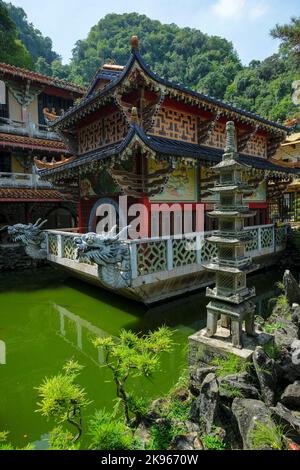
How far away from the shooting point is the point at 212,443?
341 centimetres

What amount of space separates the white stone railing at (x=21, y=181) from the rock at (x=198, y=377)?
15.1 meters

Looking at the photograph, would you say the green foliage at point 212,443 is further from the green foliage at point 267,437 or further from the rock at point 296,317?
the rock at point 296,317

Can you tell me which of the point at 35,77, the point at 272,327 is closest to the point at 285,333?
the point at 272,327

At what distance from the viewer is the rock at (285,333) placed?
5.21 m

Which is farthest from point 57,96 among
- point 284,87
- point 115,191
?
point 284,87

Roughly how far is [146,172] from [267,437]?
7.69 metres

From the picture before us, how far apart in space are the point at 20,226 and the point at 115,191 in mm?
4670

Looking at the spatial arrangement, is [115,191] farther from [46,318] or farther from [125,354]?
[125,354]

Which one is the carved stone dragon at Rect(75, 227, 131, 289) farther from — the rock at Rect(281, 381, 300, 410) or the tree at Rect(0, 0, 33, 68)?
the tree at Rect(0, 0, 33, 68)

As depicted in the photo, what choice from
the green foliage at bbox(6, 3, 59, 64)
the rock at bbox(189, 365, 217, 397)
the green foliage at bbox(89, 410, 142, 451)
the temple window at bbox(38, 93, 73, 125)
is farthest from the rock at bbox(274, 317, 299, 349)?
the green foliage at bbox(6, 3, 59, 64)

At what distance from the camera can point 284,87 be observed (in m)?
48.3

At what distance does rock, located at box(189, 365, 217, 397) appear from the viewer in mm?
4398

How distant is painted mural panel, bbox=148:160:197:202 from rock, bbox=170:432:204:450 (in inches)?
283

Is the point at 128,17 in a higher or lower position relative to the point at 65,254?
higher
